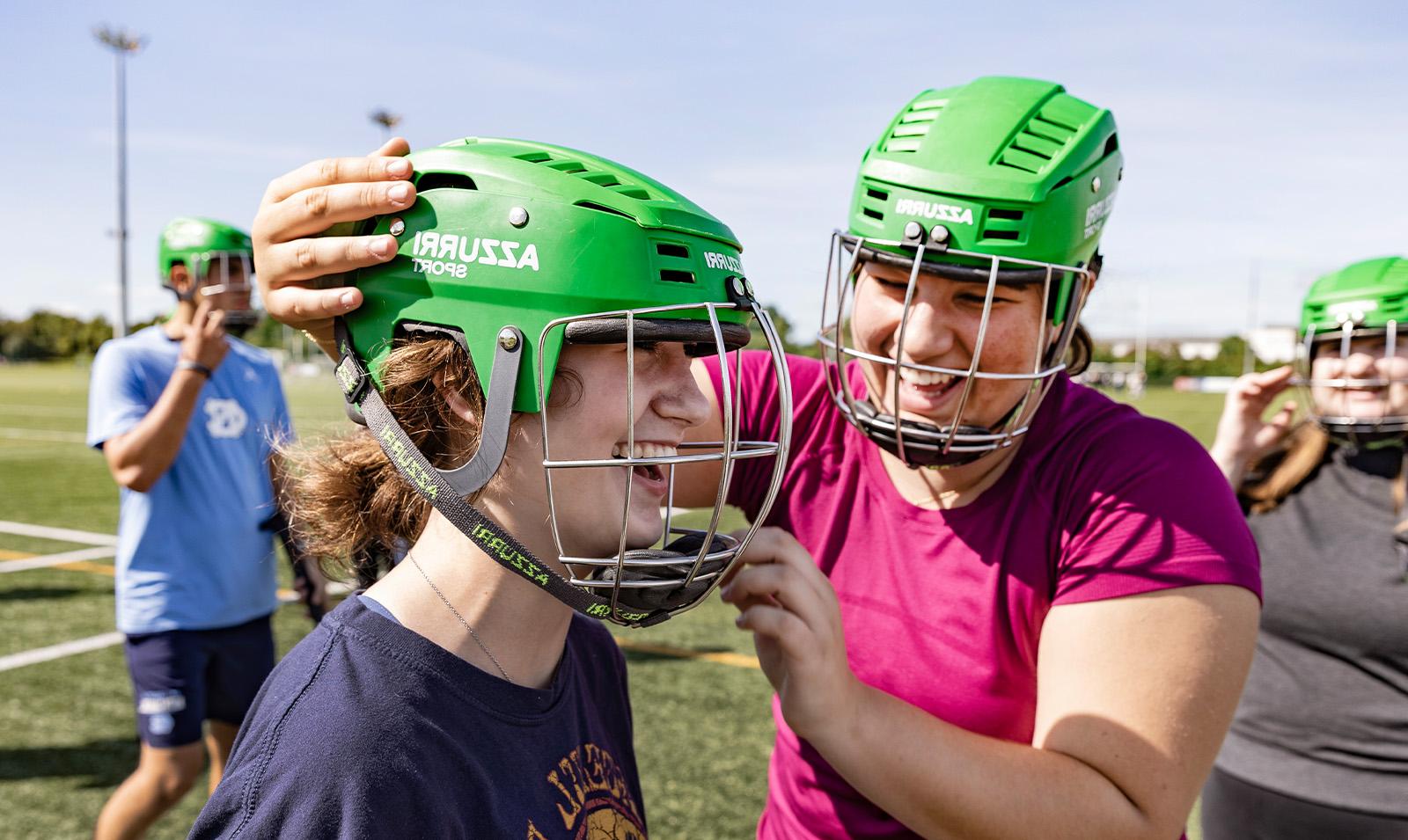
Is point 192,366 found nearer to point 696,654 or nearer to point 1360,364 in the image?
point 696,654

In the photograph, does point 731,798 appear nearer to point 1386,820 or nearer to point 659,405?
point 1386,820

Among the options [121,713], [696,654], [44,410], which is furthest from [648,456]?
[44,410]

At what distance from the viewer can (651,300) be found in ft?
4.59

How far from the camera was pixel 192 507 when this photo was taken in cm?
399

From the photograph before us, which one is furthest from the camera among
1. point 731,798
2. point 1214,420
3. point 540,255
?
point 1214,420

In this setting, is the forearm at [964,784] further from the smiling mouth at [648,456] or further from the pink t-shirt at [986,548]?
the smiling mouth at [648,456]

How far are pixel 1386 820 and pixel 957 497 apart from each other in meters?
1.88

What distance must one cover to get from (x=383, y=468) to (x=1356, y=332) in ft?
10.1

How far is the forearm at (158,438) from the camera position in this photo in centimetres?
380

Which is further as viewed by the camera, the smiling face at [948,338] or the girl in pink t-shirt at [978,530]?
the smiling face at [948,338]

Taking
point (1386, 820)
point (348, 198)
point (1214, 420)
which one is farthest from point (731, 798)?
point (1214, 420)

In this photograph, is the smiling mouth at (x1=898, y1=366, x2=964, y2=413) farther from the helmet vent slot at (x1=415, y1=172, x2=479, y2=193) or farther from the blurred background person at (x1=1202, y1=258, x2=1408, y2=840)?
the blurred background person at (x1=1202, y1=258, x2=1408, y2=840)

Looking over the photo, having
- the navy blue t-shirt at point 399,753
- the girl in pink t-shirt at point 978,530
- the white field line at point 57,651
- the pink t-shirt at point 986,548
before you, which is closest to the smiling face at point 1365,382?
the girl in pink t-shirt at point 978,530

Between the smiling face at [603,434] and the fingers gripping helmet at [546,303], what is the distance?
0.07ft
